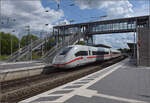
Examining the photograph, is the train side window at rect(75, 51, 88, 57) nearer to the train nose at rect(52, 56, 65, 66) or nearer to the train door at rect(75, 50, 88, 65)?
the train door at rect(75, 50, 88, 65)

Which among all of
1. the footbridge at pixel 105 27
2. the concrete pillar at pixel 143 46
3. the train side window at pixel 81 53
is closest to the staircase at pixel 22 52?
the footbridge at pixel 105 27

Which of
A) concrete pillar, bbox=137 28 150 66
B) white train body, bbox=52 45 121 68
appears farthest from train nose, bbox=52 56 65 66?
concrete pillar, bbox=137 28 150 66

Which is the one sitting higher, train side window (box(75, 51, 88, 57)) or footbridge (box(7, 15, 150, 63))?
footbridge (box(7, 15, 150, 63))

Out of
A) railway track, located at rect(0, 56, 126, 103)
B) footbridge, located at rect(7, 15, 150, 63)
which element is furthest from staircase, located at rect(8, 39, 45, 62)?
railway track, located at rect(0, 56, 126, 103)

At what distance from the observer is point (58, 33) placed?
42469 mm

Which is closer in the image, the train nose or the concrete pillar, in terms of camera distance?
the train nose

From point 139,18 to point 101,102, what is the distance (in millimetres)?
34093

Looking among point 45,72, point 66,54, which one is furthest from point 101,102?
point 45,72

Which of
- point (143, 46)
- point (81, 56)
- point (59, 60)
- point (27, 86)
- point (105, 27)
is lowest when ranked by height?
point (27, 86)

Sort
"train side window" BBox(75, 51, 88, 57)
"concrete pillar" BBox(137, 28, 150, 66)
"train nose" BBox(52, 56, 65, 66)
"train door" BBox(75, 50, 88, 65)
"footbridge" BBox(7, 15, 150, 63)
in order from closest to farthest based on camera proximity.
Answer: "train nose" BBox(52, 56, 65, 66)
"train side window" BBox(75, 51, 88, 57)
"train door" BBox(75, 50, 88, 65)
"concrete pillar" BBox(137, 28, 150, 66)
"footbridge" BBox(7, 15, 150, 63)

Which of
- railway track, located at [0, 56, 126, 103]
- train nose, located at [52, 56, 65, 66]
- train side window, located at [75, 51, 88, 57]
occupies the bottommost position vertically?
railway track, located at [0, 56, 126, 103]

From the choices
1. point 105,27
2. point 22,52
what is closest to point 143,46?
point 105,27

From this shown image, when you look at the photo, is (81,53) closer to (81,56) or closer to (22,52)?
(81,56)

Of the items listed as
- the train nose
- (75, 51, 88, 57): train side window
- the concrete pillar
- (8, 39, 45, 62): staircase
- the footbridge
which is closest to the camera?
the train nose
